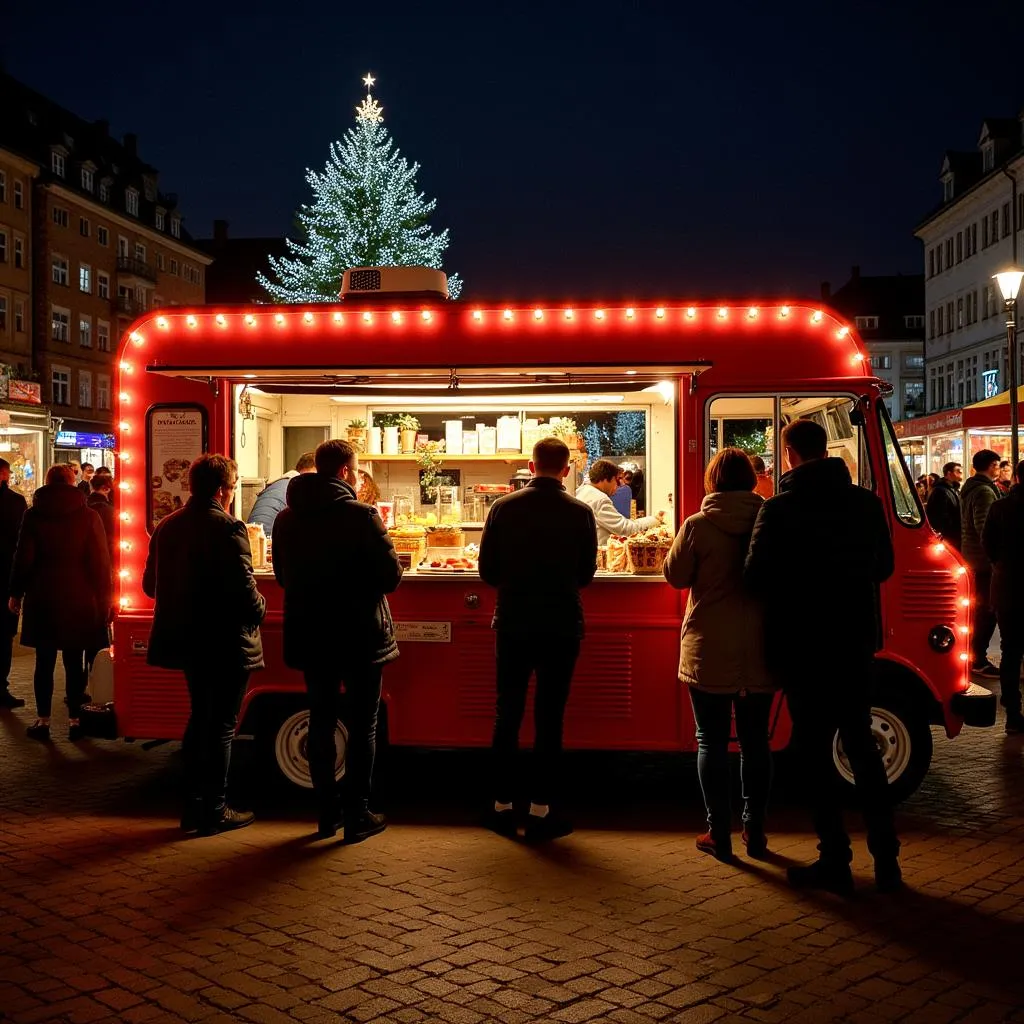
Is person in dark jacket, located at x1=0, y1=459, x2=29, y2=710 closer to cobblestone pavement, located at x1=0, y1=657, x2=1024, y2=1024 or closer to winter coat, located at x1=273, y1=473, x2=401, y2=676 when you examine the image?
cobblestone pavement, located at x1=0, y1=657, x2=1024, y2=1024

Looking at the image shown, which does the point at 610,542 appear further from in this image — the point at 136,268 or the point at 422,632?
the point at 136,268

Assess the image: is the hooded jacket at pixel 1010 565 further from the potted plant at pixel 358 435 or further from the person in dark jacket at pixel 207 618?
the person in dark jacket at pixel 207 618

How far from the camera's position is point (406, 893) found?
17.7 feet

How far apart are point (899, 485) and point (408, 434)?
13.7ft

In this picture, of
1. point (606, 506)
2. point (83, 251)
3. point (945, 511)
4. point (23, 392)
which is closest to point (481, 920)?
point (606, 506)

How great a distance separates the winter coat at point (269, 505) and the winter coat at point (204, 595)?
5.07 feet

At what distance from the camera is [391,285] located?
7520mm

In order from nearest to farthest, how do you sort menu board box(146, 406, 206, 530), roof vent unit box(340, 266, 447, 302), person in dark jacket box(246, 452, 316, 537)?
menu board box(146, 406, 206, 530) < roof vent unit box(340, 266, 447, 302) < person in dark jacket box(246, 452, 316, 537)

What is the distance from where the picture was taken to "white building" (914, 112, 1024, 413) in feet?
167

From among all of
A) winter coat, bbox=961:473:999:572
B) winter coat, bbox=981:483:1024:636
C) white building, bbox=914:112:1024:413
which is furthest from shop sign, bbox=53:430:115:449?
winter coat, bbox=981:483:1024:636

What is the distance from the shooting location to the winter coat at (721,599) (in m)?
5.72

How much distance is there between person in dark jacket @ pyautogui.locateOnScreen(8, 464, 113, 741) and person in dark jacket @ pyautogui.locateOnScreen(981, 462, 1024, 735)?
688cm

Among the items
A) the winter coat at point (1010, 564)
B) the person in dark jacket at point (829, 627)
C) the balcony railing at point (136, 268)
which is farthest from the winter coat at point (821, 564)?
the balcony railing at point (136, 268)

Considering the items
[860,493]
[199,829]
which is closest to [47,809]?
[199,829]
